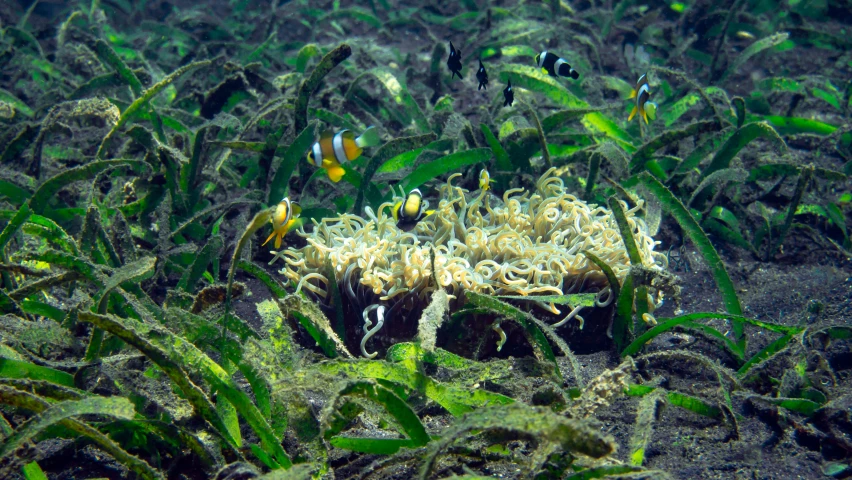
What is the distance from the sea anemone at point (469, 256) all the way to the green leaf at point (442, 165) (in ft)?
1.83

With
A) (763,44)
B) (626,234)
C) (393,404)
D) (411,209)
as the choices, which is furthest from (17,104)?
(763,44)

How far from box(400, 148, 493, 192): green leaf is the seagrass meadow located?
0.02 meters

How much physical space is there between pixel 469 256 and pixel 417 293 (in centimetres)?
44

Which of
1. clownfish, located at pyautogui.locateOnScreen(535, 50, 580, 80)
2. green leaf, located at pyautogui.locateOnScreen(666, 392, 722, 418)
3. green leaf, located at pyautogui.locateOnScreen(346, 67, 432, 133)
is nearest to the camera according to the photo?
green leaf, located at pyautogui.locateOnScreen(666, 392, 722, 418)

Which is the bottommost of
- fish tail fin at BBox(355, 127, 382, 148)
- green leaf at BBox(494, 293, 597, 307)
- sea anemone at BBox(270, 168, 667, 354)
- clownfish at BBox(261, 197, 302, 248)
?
green leaf at BBox(494, 293, 597, 307)

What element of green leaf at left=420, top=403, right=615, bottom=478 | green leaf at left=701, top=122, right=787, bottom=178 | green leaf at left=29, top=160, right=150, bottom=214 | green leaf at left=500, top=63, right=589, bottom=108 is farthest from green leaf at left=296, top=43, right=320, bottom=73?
green leaf at left=420, top=403, right=615, bottom=478

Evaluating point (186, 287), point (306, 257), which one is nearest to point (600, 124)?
point (306, 257)

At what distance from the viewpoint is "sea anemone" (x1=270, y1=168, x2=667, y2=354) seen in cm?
279

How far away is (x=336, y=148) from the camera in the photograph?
3.44 m

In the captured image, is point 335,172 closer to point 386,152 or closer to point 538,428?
point 386,152

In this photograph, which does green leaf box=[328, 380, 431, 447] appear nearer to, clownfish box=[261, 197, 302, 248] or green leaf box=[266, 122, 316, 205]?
clownfish box=[261, 197, 302, 248]

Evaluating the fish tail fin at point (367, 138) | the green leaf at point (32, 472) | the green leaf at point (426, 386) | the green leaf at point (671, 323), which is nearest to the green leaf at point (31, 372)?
the green leaf at point (32, 472)

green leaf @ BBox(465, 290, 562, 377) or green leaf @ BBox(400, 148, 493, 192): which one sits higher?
green leaf @ BBox(400, 148, 493, 192)

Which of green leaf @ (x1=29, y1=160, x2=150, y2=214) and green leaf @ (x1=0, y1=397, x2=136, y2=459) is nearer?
green leaf @ (x1=0, y1=397, x2=136, y2=459)
